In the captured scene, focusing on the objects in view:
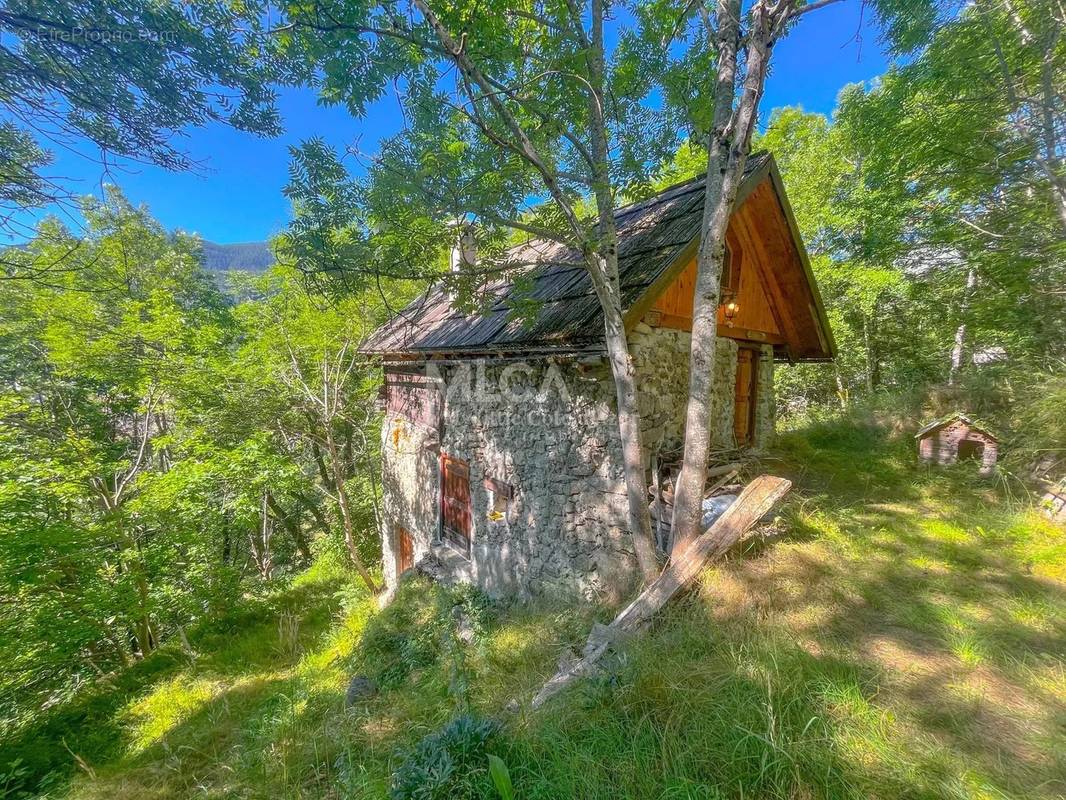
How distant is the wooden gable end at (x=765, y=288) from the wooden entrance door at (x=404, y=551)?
23.7ft

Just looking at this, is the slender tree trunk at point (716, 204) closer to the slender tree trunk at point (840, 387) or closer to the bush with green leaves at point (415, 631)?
the bush with green leaves at point (415, 631)

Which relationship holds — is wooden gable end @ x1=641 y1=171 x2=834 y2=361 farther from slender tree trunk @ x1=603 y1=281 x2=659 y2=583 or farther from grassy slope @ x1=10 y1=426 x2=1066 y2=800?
grassy slope @ x1=10 y1=426 x2=1066 y2=800

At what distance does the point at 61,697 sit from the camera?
5836mm

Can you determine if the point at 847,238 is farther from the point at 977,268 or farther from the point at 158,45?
the point at 158,45

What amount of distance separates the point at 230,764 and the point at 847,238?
1371cm

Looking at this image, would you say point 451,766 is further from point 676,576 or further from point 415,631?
point 415,631

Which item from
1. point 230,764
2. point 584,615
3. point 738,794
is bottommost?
point 230,764

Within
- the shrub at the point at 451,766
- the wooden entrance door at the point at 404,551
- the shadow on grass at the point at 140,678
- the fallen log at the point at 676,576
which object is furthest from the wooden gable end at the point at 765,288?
the shadow on grass at the point at 140,678

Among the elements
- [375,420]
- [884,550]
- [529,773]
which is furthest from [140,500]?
[884,550]

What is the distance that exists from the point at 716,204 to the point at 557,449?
289 cm

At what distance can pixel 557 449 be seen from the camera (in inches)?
178

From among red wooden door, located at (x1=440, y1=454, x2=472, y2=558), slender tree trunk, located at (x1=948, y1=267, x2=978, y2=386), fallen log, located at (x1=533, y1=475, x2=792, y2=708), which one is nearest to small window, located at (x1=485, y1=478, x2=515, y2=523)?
red wooden door, located at (x1=440, y1=454, x2=472, y2=558)

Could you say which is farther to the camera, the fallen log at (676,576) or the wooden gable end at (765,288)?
the wooden gable end at (765,288)

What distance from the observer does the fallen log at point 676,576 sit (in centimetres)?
284
